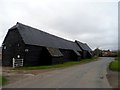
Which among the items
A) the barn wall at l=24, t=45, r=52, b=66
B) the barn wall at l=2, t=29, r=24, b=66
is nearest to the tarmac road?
the barn wall at l=24, t=45, r=52, b=66

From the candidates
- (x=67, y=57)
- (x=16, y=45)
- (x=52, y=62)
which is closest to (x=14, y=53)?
(x=16, y=45)

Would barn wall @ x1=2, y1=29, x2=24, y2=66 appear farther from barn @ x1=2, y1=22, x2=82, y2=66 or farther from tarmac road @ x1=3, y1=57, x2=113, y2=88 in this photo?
tarmac road @ x1=3, y1=57, x2=113, y2=88

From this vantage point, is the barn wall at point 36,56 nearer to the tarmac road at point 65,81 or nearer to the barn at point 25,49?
the barn at point 25,49

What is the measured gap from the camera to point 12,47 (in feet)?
104

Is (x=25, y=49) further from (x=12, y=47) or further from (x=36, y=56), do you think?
(x=36, y=56)

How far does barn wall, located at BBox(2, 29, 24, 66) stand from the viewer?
3017cm

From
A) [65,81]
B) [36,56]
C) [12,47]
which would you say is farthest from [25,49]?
[65,81]

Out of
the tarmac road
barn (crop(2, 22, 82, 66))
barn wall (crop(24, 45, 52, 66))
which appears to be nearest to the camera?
the tarmac road

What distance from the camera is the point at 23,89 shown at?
31.7 feet

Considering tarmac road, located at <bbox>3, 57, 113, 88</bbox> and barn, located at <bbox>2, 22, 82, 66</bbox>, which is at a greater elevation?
barn, located at <bbox>2, 22, 82, 66</bbox>

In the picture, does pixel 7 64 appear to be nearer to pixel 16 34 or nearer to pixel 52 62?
pixel 16 34

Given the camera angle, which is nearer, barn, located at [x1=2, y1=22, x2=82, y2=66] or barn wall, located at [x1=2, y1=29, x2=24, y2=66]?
barn, located at [x1=2, y1=22, x2=82, y2=66]

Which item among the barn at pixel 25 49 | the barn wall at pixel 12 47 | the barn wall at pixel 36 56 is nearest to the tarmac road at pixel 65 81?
the barn wall at pixel 36 56

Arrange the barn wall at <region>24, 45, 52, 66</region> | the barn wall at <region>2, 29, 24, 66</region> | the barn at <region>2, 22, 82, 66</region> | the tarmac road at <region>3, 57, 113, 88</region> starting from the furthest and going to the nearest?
1. the barn wall at <region>2, 29, 24, 66</region>
2. the barn wall at <region>24, 45, 52, 66</region>
3. the barn at <region>2, 22, 82, 66</region>
4. the tarmac road at <region>3, 57, 113, 88</region>
